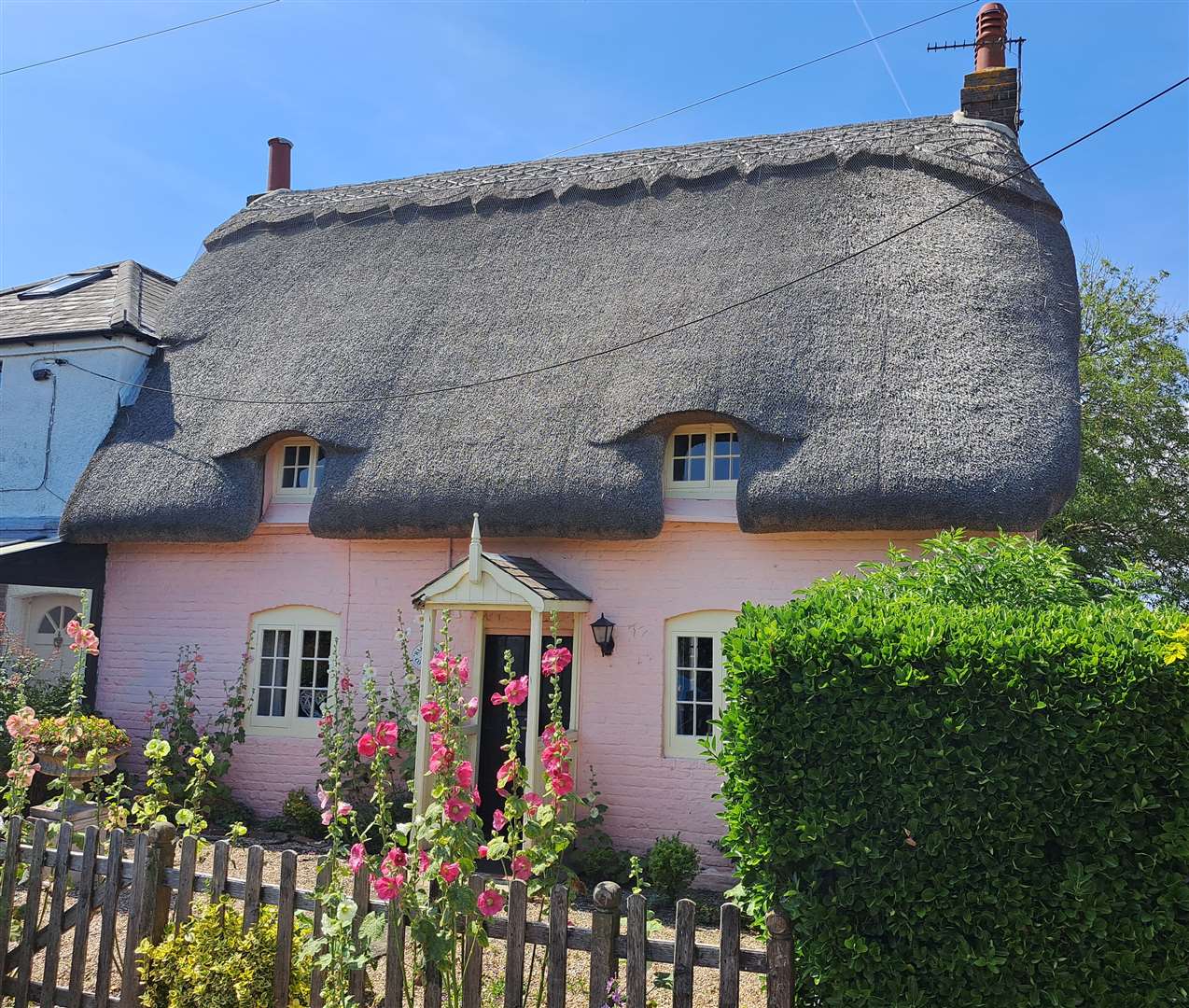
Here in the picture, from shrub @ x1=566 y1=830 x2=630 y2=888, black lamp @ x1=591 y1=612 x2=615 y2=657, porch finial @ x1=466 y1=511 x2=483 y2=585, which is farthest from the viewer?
black lamp @ x1=591 y1=612 x2=615 y2=657

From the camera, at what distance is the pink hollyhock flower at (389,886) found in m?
3.77

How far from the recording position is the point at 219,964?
163 inches

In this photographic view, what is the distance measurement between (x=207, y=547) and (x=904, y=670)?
8515mm

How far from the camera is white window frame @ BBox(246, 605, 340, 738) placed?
9.98 meters

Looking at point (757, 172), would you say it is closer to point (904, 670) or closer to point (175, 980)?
point (904, 670)

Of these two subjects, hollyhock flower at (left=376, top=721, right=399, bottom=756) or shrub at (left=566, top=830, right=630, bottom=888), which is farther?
shrub at (left=566, top=830, right=630, bottom=888)

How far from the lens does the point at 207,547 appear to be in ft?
34.2

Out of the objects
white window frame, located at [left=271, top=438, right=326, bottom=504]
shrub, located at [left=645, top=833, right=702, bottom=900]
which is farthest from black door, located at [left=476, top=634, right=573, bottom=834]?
white window frame, located at [left=271, top=438, right=326, bottom=504]

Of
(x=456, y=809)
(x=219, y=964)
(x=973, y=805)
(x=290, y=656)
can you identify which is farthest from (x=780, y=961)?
(x=290, y=656)

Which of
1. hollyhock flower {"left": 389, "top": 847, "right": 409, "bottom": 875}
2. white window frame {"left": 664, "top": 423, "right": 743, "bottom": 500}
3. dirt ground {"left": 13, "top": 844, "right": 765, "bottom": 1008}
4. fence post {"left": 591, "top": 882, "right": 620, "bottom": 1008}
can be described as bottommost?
dirt ground {"left": 13, "top": 844, "right": 765, "bottom": 1008}

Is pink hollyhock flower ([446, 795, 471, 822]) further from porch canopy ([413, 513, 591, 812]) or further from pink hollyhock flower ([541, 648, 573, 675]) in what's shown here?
porch canopy ([413, 513, 591, 812])

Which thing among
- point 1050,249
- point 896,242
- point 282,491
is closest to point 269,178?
point 282,491

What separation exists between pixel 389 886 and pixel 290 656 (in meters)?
6.85

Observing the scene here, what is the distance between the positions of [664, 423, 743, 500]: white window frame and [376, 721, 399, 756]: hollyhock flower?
203 inches
